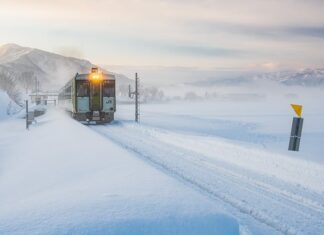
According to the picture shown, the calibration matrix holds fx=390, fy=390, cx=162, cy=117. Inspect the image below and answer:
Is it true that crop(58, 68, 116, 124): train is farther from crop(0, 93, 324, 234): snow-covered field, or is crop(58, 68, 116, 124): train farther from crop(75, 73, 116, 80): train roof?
crop(0, 93, 324, 234): snow-covered field

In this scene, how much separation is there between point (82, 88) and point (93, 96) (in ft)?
3.17

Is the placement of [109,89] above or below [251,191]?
above

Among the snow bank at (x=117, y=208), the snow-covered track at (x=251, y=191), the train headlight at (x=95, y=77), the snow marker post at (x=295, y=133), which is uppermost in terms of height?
the train headlight at (x=95, y=77)

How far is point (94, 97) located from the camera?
1112 inches

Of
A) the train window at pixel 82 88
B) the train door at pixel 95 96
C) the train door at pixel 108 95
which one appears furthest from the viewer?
the train door at pixel 108 95

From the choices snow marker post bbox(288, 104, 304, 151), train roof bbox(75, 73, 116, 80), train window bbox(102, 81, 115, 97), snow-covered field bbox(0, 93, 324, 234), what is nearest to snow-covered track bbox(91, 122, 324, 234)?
snow-covered field bbox(0, 93, 324, 234)

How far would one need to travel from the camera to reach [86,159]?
10.9 m

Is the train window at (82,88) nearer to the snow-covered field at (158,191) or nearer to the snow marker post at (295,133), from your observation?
the snow-covered field at (158,191)

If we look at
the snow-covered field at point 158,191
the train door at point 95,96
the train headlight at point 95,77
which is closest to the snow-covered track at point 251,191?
the snow-covered field at point 158,191

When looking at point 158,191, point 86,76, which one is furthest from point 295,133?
point 86,76

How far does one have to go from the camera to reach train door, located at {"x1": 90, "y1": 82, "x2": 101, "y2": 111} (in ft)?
92.4

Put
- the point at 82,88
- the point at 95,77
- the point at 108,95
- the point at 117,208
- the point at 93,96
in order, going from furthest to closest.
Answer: the point at 108,95 < the point at 95,77 < the point at 93,96 < the point at 82,88 < the point at 117,208

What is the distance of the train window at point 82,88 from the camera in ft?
92.0

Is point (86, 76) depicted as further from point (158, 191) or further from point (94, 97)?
point (158, 191)
